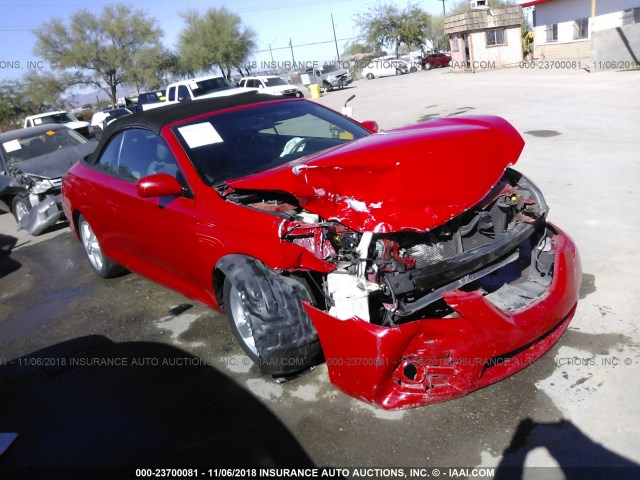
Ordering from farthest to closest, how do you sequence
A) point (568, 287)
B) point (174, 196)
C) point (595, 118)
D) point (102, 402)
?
point (595, 118)
point (174, 196)
point (102, 402)
point (568, 287)

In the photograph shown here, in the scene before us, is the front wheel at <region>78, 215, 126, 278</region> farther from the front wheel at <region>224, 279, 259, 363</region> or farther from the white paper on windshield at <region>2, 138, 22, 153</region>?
the white paper on windshield at <region>2, 138, 22, 153</region>

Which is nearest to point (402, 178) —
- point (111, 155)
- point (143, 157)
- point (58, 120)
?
point (143, 157)

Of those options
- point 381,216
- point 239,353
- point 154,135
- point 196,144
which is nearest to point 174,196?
point 196,144

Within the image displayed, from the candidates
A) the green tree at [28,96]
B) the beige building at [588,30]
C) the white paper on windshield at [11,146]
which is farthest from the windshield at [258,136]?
the green tree at [28,96]

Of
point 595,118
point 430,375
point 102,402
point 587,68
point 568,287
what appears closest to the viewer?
point 430,375

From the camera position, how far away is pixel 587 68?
22094mm

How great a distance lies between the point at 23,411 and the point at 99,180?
209 cm

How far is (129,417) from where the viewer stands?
3178 millimetres

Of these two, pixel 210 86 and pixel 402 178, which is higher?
pixel 210 86

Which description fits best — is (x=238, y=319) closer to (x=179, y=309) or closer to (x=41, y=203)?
(x=179, y=309)

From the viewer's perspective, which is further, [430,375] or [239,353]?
[239,353]

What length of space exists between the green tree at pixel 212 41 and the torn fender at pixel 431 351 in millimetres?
52069

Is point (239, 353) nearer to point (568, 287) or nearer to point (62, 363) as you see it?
point (62, 363)

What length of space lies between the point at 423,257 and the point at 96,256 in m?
3.88
